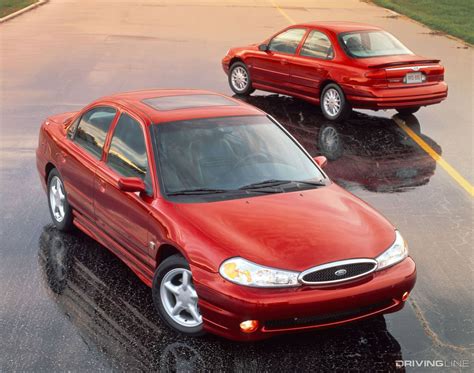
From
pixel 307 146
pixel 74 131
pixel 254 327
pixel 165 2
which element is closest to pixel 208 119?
pixel 74 131

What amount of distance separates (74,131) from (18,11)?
25.2 m

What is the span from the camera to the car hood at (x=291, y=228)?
19.3 feet

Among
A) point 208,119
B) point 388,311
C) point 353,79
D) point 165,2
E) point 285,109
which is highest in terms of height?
point 208,119

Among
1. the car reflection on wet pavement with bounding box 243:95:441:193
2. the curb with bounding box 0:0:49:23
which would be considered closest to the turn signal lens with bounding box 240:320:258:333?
the car reflection on wet pavement with bounding box 243:95:441:193

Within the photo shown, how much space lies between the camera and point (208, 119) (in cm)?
740

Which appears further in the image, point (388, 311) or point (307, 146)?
point (307, 146)

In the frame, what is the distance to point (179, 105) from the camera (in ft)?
25.2

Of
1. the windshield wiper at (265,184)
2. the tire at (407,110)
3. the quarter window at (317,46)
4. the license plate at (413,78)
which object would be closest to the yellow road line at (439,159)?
the tire at (407,110)

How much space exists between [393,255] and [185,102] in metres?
2.59

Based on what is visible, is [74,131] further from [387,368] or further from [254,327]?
[387,368]

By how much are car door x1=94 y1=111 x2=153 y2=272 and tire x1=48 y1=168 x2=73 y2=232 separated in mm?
832

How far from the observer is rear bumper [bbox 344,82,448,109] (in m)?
13.5

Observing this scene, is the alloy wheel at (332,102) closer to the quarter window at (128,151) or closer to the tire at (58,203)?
the tire at (58,203)

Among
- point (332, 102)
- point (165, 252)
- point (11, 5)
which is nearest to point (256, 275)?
point (165, 252)
